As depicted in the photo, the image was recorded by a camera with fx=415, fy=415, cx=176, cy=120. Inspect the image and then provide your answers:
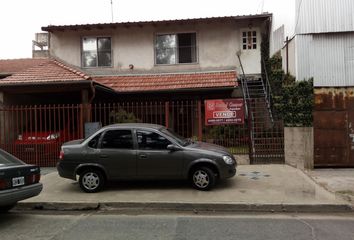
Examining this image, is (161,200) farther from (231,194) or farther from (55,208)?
(55,208)

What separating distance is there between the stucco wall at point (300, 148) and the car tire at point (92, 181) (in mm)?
6030

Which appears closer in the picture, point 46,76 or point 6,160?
point 6,160

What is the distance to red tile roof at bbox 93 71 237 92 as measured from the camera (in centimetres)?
1644


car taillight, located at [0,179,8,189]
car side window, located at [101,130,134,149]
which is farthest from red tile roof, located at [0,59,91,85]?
car taillight, located at [0,179,8,189]

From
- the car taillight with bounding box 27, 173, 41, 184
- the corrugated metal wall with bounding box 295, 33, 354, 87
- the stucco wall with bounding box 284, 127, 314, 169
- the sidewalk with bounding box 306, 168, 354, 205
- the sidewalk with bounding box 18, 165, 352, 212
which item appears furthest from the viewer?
the corrugated metal wall with bounding box 295, 33, 354, 87

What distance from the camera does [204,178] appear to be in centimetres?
936

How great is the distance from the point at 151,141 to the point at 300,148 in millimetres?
5391

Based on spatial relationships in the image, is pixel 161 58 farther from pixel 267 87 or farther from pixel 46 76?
Result: pixel 46 76

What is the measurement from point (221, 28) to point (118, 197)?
11.2 m

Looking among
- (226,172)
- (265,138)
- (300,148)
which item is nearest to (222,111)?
(265,138)

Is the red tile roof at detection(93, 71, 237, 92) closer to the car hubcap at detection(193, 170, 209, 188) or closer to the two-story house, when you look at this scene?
the two-story house

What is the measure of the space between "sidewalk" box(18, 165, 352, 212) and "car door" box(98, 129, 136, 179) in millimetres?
452

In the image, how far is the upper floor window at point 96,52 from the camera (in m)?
18.8

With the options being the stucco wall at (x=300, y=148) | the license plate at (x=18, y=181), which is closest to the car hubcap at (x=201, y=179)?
the license plate at (x=18, y=181)
